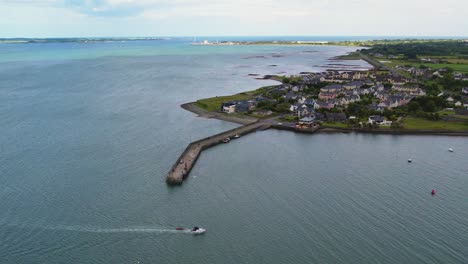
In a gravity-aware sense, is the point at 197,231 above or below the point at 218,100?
below

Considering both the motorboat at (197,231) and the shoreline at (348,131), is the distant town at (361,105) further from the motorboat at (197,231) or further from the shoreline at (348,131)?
the motorboat at (197,231)

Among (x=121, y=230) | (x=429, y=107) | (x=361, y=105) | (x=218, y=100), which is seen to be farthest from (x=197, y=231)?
(x=429, y=107)

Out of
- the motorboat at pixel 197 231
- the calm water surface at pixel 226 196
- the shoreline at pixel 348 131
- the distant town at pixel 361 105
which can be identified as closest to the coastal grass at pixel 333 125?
the distant town at pixel 361 105

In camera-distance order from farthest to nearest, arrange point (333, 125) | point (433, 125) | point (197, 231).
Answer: point (333, 125) < point (433, 125) < point (197, 231)

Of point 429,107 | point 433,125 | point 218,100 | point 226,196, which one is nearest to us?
point 226,196

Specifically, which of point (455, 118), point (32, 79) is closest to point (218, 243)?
point (455, 118)

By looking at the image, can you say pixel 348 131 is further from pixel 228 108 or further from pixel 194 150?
pixel 194 150
